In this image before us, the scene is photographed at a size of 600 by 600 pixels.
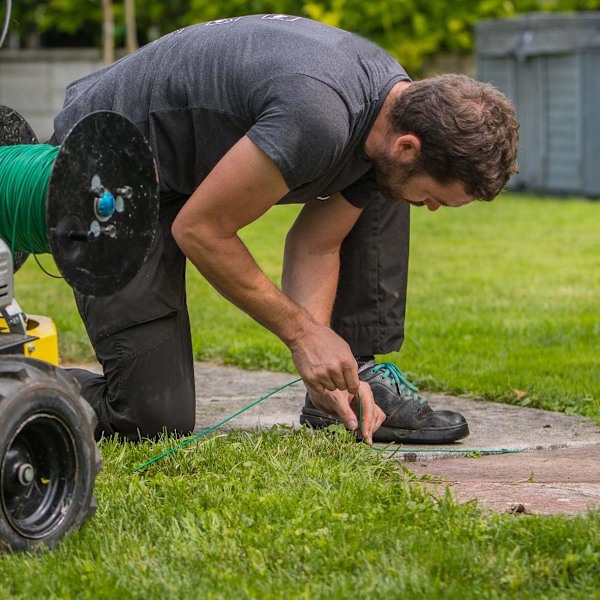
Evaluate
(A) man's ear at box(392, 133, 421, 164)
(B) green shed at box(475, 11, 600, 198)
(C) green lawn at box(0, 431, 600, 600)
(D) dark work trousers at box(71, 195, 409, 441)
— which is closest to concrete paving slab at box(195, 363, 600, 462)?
(D) dark work trousers at box(71, 195, 409, 441)

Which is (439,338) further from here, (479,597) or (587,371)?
(479,597)

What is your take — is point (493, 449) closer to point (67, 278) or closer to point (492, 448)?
point (492, 448)

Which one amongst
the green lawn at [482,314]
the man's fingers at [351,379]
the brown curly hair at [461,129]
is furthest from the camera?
the green lawn at [482,314]

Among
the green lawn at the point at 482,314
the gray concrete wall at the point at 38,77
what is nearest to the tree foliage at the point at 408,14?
the gray concrete wall at the point at 38,77

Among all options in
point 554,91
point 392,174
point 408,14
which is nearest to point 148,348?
point 392,174

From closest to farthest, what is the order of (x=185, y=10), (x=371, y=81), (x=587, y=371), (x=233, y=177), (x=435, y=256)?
(x=233, y=177) < (x=371, y=81) < (x=587, y=371) < (x=435, y=256) < (x=185, y=10)

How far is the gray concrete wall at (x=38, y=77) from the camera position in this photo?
17984 millimetres

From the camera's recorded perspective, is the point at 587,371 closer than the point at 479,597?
No

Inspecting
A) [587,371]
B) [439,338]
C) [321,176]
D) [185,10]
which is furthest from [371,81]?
[185,10]

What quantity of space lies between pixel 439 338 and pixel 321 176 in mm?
2364

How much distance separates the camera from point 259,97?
131 inches

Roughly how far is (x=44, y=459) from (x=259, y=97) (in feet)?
3.67

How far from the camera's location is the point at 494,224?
1030cm

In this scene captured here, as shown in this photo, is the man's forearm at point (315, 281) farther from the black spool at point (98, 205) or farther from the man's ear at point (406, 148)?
the black spool at point (98, 205)
